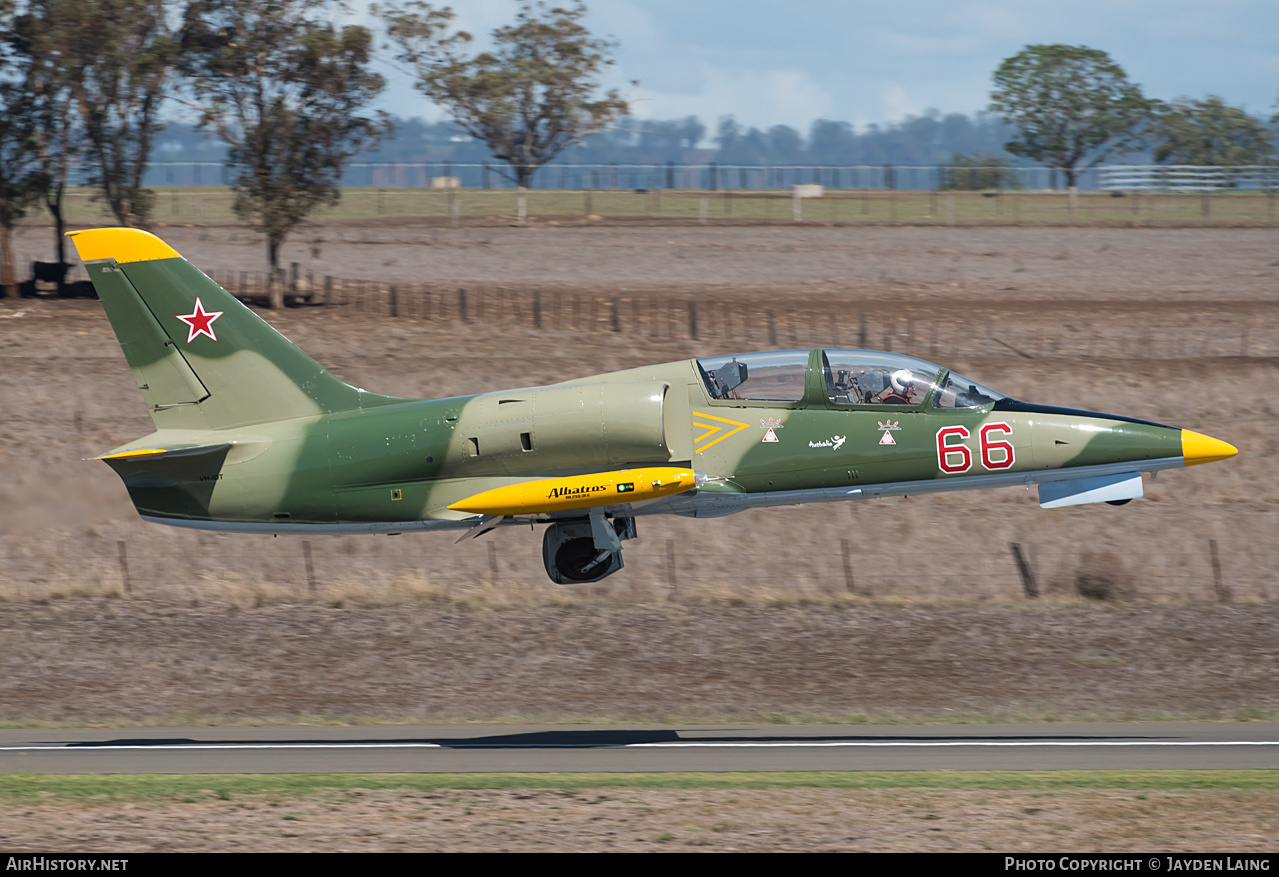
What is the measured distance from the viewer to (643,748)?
25.0 m

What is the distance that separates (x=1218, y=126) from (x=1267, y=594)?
89700 millimetres

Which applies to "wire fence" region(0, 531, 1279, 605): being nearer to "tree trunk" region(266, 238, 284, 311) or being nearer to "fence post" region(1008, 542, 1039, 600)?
"fence post" region(1008, 542, 1039, 600)

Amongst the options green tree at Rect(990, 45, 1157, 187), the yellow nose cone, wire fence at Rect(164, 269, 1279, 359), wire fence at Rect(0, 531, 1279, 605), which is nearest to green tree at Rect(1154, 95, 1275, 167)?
green tree at Rect(990, 45, 1157, 187)

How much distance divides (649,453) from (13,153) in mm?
41664

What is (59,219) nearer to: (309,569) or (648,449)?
(309,569)

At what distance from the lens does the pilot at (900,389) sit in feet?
68.2

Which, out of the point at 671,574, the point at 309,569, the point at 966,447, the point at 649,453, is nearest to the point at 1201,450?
the point at 966,447

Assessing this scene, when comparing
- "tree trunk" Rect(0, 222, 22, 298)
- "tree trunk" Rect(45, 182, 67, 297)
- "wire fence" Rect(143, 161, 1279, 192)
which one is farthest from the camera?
"wire fence" Rect(143, 161, 1279, 192)

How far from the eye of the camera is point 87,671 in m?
32.4

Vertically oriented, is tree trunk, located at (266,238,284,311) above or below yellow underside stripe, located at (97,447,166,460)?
above

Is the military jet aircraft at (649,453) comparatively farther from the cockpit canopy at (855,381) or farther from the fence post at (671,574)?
the fence post at (671,574)

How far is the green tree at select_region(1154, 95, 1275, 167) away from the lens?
10769cm

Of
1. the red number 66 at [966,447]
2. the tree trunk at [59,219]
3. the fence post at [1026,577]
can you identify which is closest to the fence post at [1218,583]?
the fence post at [1026,577]

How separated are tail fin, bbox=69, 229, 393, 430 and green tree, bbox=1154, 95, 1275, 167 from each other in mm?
96373
